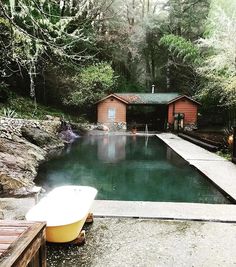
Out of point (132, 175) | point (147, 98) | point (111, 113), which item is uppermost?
point (147, 98)

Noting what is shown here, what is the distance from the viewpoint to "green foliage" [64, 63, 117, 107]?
82.2 feet

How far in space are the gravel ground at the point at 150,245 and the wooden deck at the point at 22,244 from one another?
91 cm

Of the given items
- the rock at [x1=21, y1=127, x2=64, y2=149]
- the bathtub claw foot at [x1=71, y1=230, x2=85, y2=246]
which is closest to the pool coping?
the bathtub claw foot at [x1=71, y1=230, x2=85, y2=246]

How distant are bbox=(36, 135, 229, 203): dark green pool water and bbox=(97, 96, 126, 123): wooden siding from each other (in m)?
11.5

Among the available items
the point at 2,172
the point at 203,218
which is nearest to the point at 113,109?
the point at 2,172

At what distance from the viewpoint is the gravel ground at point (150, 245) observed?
11.5 feet

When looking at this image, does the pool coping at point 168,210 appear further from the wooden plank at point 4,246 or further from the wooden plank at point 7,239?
the wooden plank at point 4,246

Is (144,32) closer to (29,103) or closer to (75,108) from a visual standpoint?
(75,108)

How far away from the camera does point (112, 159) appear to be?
12.7 m

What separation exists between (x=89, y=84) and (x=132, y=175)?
16.6 metres

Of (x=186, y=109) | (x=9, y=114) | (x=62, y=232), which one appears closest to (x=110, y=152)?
(x=9, y=114)

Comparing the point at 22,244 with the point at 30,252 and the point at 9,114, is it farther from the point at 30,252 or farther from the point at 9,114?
the point at 9,114

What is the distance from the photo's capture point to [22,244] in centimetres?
229

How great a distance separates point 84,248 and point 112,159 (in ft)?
29.2
